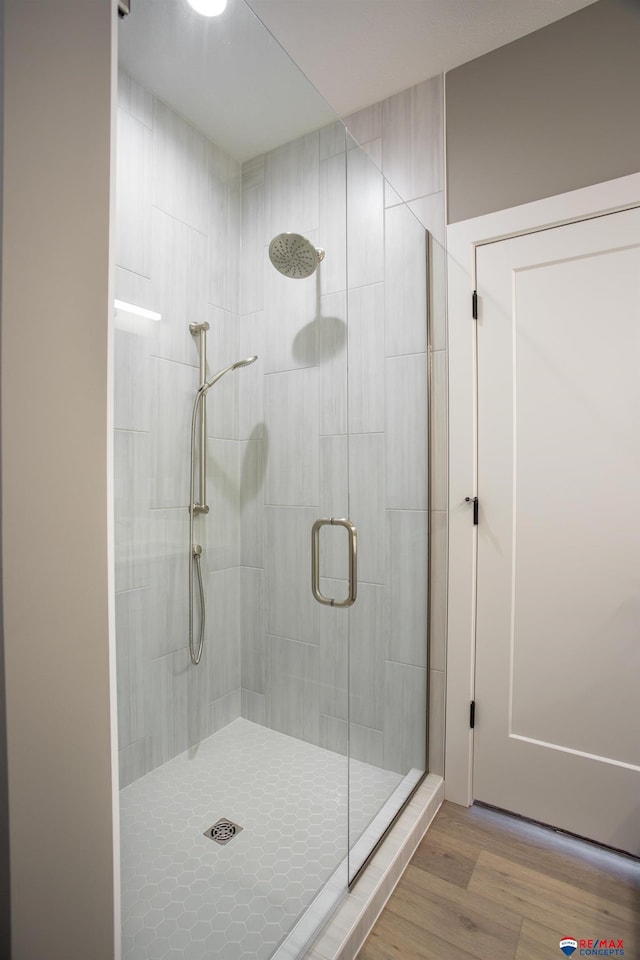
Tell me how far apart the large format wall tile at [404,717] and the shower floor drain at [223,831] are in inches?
21.7

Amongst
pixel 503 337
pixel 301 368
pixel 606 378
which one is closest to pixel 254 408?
pixel 301 368

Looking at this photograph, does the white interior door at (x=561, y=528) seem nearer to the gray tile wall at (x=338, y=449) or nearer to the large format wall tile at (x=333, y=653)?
the gray tile wall at (x=338, y=449)

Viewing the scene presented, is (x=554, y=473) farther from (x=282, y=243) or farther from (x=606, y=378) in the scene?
(x=282, y=243)

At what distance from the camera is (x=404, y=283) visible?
61.7 inches

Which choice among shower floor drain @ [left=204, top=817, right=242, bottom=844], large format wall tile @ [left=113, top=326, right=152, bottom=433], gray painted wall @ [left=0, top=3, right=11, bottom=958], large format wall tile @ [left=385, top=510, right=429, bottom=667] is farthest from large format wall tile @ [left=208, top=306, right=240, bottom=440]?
shower floor drain @ [left=204, top=817, right=242, bottom=844]

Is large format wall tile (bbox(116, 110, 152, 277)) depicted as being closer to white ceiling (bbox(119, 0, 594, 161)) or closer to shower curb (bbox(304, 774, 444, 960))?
white ceiling (bbox(119, 0, 594, 161))

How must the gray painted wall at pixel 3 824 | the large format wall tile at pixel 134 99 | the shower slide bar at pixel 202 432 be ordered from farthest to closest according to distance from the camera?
1. the shower slide bar at pixel 202 432
2. the large format wall tile at pixel 134 99
3. the gray painted wall at pixel 3 824

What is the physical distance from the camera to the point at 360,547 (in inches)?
50.6

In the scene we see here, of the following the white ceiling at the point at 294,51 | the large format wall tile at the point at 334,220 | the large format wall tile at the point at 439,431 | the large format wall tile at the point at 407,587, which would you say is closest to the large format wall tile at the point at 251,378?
the large format wall tile at the point at 334,220

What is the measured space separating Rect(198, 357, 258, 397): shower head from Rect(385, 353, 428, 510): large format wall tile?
57 centimetres

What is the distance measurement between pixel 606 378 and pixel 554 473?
0.34 metres

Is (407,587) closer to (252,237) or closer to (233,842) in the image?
(233,842)

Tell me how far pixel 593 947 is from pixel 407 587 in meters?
0.99

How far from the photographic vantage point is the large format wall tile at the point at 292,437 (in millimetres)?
1080
